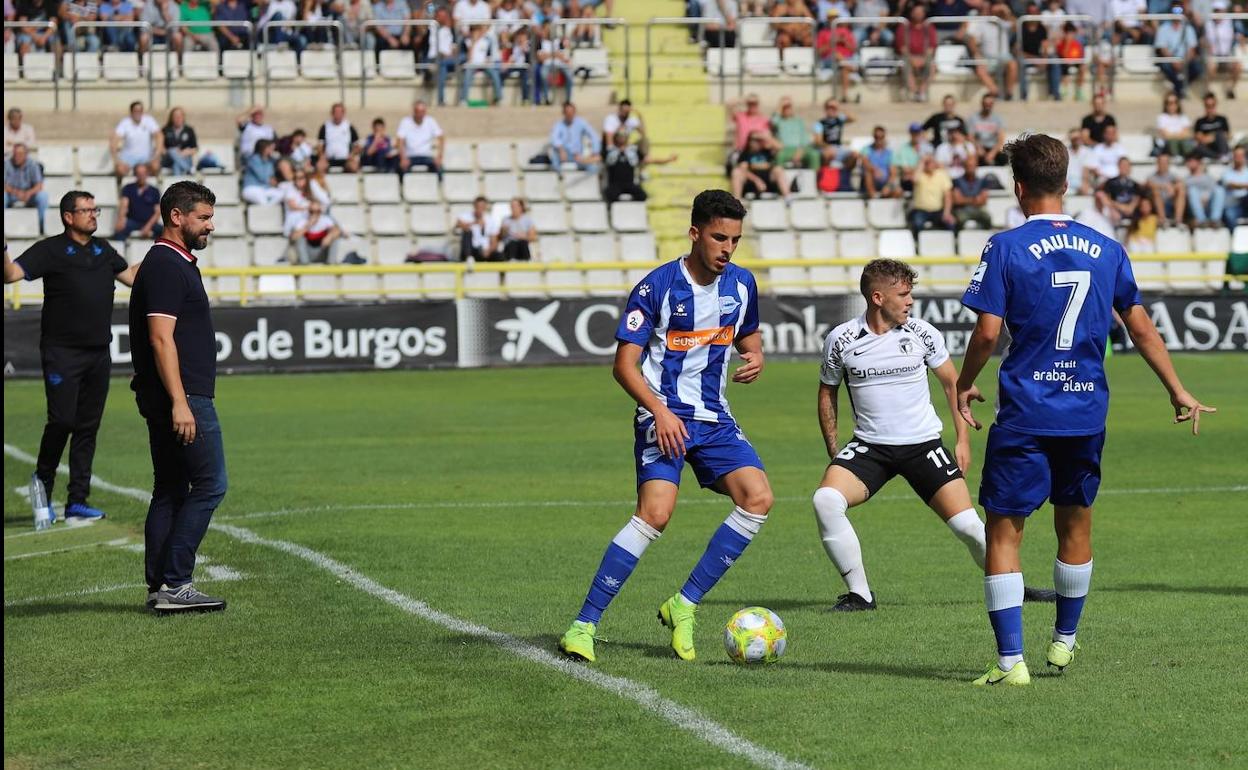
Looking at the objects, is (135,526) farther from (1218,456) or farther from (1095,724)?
(1218,456)

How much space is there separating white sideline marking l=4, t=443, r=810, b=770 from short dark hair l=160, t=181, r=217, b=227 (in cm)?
220

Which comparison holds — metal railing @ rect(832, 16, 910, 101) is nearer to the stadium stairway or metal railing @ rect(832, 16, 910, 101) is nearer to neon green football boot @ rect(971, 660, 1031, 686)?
the stadium stairway

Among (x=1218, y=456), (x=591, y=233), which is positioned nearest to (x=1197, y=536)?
(x=1218, y=456)

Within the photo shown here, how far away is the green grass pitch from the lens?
5.97 metres

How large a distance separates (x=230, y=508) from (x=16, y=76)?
2086 centimetres

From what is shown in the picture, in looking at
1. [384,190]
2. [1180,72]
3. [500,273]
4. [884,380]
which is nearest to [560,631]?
[884,380]

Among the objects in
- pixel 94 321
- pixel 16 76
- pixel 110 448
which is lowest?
pixel 110 448

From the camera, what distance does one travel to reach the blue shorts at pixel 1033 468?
6.51m

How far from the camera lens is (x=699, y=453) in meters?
7.44

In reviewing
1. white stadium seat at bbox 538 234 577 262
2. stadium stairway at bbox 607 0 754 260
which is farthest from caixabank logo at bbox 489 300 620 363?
stadium stairway at bbox 607 0 754 260

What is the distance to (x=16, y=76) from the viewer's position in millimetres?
31219

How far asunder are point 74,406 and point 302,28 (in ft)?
67.4

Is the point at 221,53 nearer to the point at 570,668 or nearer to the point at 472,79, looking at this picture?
the point at 472,79

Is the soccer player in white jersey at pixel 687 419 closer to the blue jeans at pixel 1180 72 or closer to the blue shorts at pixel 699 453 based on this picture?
the blue shorts at pixel 699 453
